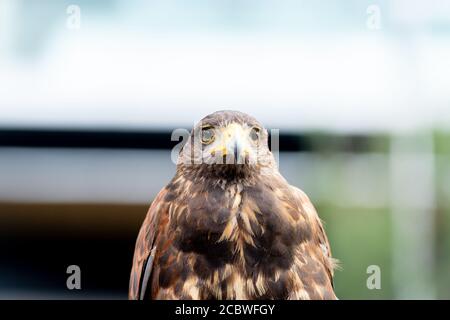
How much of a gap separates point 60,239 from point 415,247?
5.31ft

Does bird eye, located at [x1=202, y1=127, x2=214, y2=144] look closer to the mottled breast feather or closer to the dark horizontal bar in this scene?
the mottled breast feather

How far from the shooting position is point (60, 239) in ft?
9.45

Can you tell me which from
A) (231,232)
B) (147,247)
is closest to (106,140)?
(147,247)

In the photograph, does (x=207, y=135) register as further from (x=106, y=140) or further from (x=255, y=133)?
(x=106, y=140)

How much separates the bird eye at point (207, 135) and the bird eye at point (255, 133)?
3.9 inches

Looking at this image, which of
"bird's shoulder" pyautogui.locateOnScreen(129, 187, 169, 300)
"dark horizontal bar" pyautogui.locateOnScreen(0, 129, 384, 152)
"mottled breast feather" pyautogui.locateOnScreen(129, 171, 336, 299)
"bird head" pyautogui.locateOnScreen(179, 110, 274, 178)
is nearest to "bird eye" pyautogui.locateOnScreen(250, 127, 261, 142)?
"bird head" pyautogui.locateOnScreen(179, 110, 274, 178)

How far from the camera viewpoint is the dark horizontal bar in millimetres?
2693

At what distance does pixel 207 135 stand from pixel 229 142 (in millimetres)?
95

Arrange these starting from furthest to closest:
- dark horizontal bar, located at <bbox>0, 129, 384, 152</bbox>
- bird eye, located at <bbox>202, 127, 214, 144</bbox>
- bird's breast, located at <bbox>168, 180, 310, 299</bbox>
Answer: dark horizontal bar, located at <bbox>0, 129, 384, 152</bbox>
bird eye, located at <bbox>202, 127, 214, 144</bbox>
bird's breast, located at <bbox>168, 180, 310, 299</bbox>

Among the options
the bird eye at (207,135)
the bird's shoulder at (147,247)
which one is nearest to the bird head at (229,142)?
the bird eye at (207,135)

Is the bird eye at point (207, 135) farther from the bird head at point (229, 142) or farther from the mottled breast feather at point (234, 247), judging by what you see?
the mottled breast feather at point (234, 247)

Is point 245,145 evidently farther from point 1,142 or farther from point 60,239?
point 1,142

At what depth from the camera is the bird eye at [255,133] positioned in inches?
59.6
